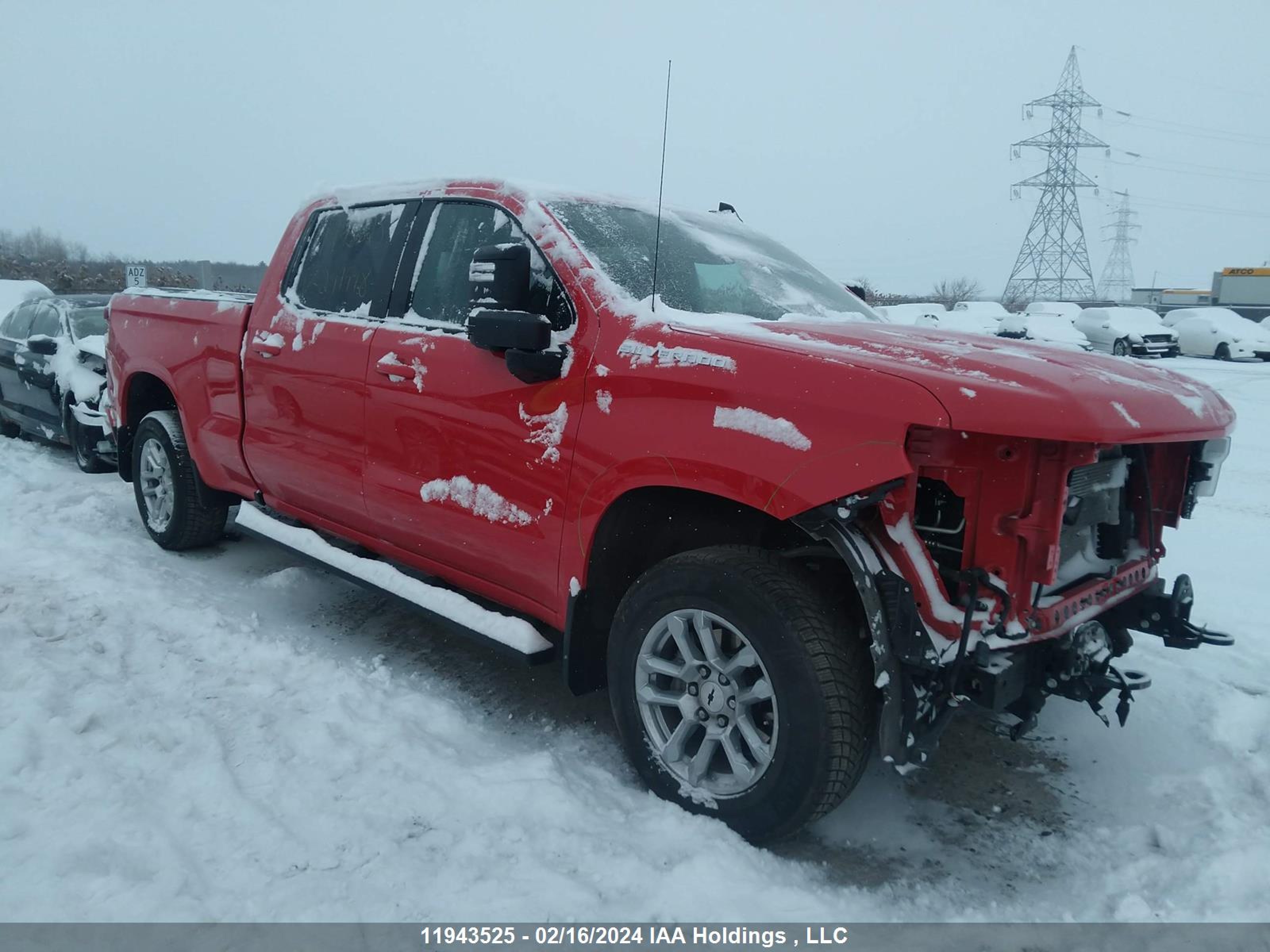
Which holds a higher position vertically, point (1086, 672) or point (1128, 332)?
point (1128, 332)

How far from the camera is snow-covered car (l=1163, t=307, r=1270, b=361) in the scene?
2331cm

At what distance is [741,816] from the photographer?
2.63m

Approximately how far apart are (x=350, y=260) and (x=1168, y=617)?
11.4 ft

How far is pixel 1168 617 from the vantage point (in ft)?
9.52

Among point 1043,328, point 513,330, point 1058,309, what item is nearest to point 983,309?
point 1058,309

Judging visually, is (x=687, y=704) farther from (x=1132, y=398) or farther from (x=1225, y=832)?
(x=1225, y=832)

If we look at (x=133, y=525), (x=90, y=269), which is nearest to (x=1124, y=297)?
(x=90, y=269)

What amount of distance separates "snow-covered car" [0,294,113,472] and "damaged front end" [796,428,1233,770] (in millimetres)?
6838

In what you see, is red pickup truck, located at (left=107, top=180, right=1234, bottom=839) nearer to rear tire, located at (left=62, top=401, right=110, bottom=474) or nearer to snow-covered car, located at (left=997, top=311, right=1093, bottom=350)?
rear tire, located at (left=62, top=401, right=110, bottom=474)

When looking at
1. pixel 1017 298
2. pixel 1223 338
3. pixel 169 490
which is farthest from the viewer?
pixel 1017 298

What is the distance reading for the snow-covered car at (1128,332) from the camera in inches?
896

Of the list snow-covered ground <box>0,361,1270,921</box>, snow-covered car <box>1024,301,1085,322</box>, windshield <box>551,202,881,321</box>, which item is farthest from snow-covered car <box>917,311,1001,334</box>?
snow-covered ground <box>0,361,1270,921</box>

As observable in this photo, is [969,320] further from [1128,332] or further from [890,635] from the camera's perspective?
[890,635]

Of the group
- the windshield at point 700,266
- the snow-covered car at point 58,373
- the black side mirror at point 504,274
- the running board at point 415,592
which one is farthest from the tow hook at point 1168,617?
the snow-covered car at point 58,373
